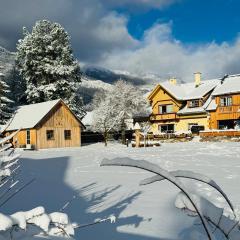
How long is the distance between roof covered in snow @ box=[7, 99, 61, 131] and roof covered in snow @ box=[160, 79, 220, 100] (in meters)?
15.4

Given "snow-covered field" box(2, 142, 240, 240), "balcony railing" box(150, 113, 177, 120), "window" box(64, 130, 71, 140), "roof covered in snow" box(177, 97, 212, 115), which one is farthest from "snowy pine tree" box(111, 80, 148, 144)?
"snow-covered field" box(2, 142, 240, 240)

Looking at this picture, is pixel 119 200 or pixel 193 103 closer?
pixel 119 200

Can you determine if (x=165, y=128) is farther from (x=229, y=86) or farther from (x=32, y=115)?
(x=32, y=115)

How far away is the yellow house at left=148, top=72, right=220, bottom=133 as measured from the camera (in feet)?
149

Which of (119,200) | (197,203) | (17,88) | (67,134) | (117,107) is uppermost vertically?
(17,88)

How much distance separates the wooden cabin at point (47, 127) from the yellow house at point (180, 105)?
39.4 ft

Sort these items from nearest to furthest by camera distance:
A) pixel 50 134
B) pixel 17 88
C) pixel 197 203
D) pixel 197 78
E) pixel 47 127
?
pixel 197 203 → pixel 47 127 → pixel 50 134 → pixel 197 78 → pixel 17 88

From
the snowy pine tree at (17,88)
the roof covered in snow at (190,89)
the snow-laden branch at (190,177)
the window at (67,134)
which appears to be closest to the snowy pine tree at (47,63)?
the snowy pine tree at (17,88)

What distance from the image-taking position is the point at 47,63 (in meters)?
50.0

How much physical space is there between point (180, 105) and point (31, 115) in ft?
59.1

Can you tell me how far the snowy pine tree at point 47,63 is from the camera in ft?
160

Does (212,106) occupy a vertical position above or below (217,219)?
above

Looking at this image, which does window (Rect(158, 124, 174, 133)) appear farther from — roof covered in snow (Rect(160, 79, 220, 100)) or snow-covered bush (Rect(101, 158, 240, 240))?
snow-covered bush (Rect(101, 158, 240, 240))

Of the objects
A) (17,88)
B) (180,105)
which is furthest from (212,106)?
(17,88)
